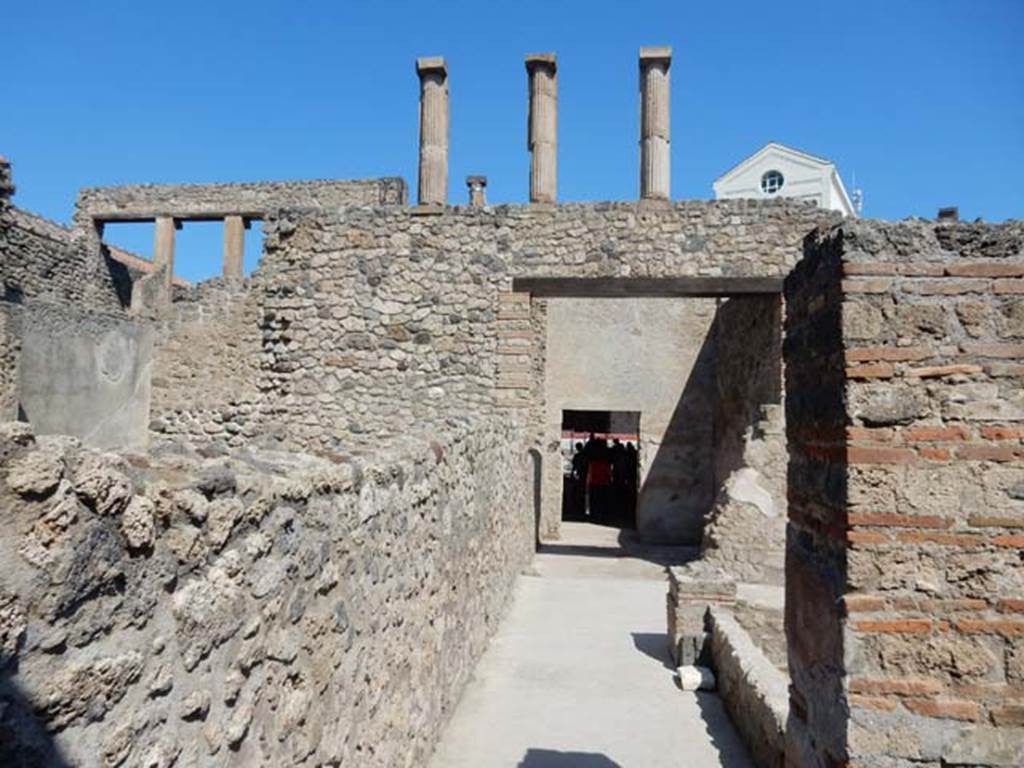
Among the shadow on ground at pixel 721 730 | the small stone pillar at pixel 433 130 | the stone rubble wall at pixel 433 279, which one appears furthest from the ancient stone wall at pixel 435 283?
the shadow on ground at pixel 721 730

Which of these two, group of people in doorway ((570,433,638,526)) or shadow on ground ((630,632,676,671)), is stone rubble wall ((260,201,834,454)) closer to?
shadow on ground ((630,632,676,671))

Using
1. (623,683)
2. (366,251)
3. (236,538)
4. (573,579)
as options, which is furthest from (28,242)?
(236,538)

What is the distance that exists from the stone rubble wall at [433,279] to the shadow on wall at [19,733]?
702cm

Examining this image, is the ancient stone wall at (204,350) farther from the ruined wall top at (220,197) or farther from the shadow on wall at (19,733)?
the shadow on wall at (19,733)

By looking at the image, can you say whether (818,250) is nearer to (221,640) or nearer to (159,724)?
(221,640)

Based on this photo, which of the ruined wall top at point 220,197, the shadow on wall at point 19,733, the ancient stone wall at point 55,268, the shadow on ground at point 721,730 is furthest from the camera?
the ruined wall top at point 220,197

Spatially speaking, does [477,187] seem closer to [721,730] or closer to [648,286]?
[648,286]

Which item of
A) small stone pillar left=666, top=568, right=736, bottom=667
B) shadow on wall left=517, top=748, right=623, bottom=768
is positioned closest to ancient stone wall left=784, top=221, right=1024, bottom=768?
shadow on wall left=517, top=748, right=623, bottom=768

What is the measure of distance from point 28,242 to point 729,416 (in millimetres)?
14347

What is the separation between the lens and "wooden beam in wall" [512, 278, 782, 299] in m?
8.04

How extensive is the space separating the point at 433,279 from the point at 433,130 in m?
2.72

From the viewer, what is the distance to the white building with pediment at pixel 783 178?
3020 cm

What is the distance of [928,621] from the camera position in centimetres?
226

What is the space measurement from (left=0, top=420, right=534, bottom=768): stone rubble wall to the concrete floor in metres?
1.14
